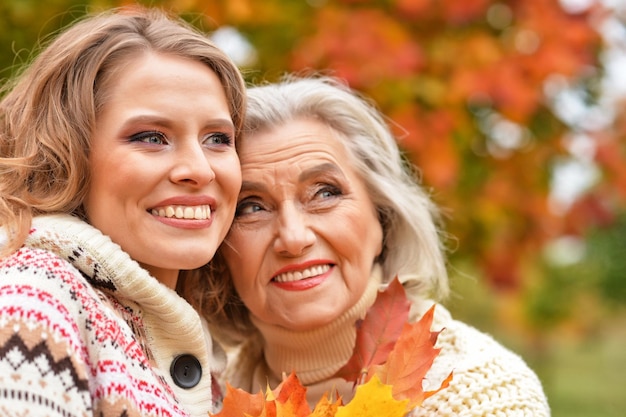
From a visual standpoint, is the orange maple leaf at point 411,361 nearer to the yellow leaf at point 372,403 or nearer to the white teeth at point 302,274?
the yellow leaf at point 372,403

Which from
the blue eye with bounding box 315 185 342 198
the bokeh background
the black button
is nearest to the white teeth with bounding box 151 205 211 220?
the black button

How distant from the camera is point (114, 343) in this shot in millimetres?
1882

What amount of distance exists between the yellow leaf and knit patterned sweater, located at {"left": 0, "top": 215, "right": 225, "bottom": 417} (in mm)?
388

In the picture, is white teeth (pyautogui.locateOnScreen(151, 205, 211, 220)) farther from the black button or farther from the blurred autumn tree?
the blurred autumn tree

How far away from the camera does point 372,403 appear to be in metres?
1.91

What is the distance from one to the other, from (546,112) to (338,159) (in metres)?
2.54

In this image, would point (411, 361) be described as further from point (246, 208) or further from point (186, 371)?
point (246, 208)

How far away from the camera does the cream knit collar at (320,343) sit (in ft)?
8.87

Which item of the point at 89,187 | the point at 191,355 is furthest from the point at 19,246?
the point at 191,355

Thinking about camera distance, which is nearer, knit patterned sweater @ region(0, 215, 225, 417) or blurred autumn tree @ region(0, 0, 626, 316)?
knit patterned sweater @ region(0, 215, 225, 417)

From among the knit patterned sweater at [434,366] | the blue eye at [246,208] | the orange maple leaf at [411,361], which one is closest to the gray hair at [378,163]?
the knit patterned sweater at [434,366]

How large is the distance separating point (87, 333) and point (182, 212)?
0.40m

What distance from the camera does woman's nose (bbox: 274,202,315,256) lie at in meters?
2.52

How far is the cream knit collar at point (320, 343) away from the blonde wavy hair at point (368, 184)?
16cm
